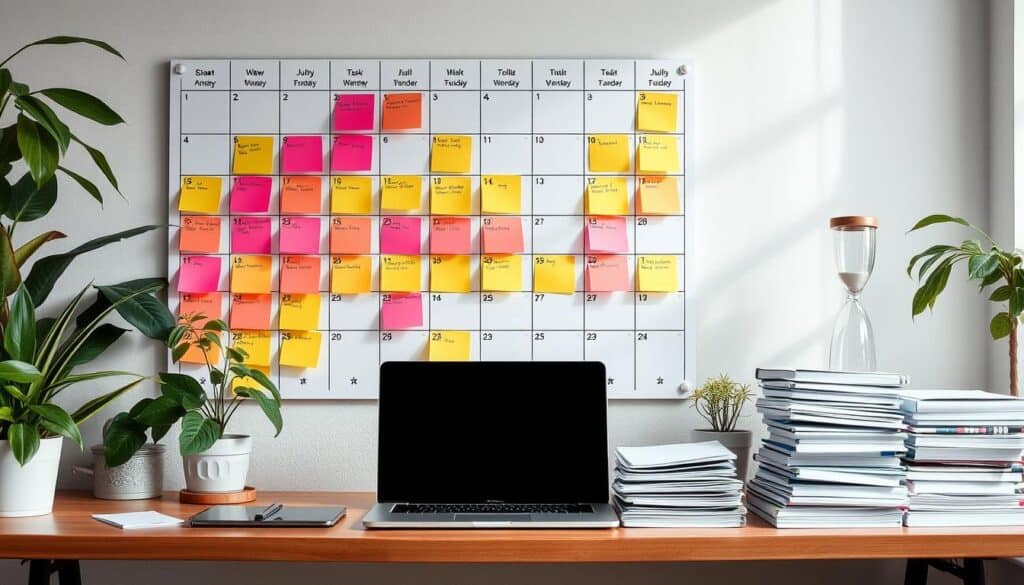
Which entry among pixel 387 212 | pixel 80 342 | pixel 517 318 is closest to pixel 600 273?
pixel 517 318

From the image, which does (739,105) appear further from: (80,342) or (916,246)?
(80,342)

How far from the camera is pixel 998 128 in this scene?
2066 millimetres

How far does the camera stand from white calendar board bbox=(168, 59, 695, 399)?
2.07 m

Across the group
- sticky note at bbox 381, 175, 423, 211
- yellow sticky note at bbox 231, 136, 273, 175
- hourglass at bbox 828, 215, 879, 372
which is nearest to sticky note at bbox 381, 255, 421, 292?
sticky note at bbox 381, 175, 423, 211

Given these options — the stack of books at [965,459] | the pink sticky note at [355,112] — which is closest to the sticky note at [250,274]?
the pink sticky note at [355,112]

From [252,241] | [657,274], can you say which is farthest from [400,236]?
[657,274]

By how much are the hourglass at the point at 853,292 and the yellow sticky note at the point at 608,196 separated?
0.46 m

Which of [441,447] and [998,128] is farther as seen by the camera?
[998,128]

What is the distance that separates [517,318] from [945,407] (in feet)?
2.97

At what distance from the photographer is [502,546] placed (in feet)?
4.98

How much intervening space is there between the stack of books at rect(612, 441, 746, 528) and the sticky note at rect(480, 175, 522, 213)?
2.29ft

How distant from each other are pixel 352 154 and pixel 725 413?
1.03 m

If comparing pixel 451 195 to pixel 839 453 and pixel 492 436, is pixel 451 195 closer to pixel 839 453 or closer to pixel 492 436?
pixel 492 436

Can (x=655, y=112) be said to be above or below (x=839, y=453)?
above
